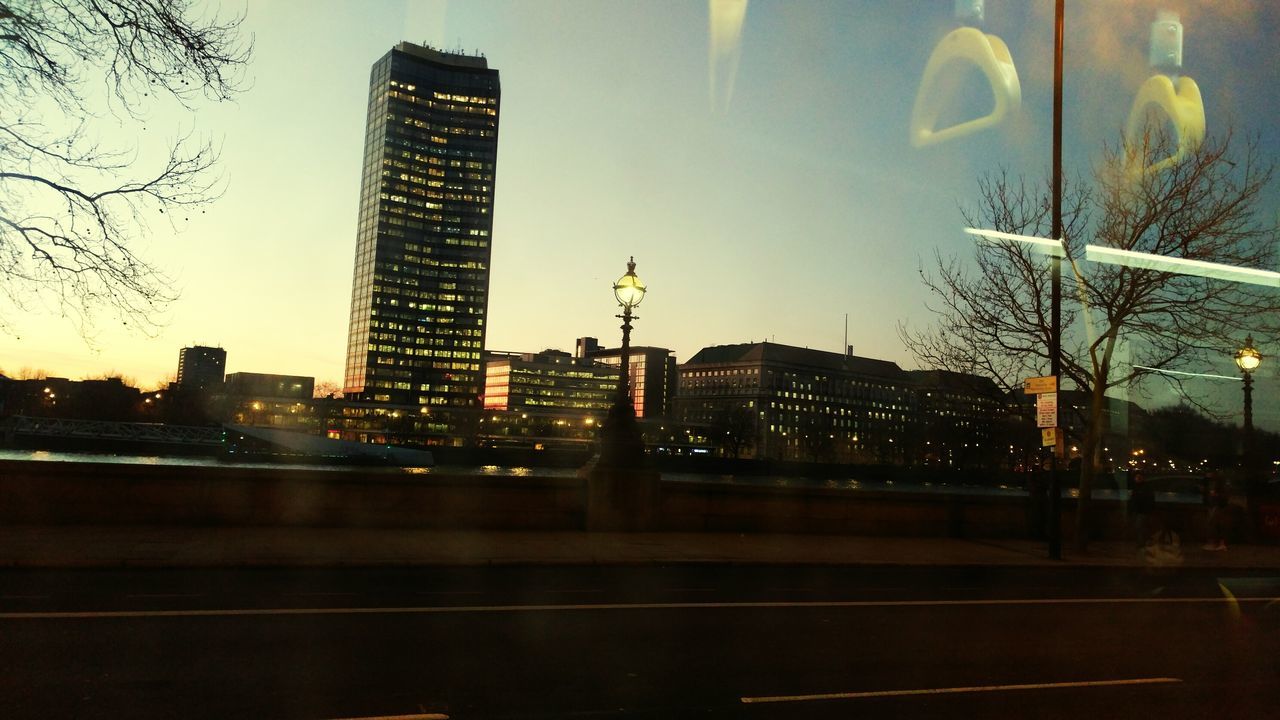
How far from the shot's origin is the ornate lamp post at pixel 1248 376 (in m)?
21.7

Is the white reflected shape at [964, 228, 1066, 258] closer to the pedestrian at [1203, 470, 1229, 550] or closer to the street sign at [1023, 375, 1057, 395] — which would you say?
the street sign at [1023, 375, 1057, 395]

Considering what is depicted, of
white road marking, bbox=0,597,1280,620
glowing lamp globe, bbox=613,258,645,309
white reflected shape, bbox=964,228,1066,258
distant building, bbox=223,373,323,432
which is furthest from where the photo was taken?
distant building, bbox=223,373,323,432

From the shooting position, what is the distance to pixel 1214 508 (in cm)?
2116

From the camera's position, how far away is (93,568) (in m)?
11.0

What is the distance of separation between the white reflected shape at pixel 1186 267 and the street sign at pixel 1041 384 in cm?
392

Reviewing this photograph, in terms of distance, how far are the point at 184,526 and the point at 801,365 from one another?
18169cm

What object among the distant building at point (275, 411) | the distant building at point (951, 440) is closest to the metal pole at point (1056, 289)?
the distant building at point (951, 440)

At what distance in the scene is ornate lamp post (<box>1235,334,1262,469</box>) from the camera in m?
21.7

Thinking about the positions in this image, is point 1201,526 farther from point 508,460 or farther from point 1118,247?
point 508,460

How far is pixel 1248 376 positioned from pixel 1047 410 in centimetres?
1020

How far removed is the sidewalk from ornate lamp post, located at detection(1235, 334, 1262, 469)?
5.08 metres

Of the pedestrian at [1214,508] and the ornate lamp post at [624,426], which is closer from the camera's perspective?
the ornate lamp post at [624,426]

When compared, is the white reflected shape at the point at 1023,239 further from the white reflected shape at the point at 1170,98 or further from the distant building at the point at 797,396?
the distant building at the point at 797,396

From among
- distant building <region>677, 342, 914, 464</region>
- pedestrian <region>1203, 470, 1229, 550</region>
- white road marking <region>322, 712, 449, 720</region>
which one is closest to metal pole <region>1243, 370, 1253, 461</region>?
pedestrian <region>1203, 470, 1229, 550</region>
